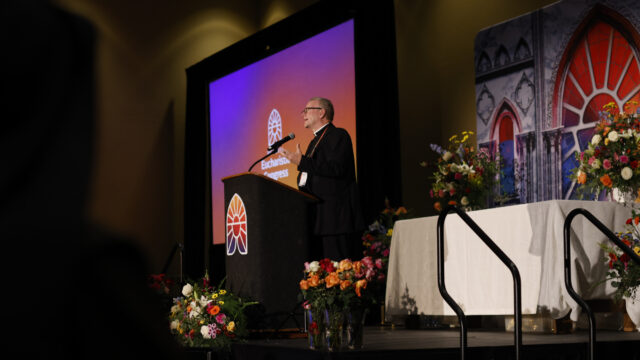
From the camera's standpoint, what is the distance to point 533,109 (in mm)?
6504

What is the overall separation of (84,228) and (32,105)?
55 millimetres

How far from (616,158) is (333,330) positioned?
79.6 inches

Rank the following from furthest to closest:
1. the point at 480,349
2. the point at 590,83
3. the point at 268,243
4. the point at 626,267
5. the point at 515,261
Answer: the point at 590,83 → the point at 268,243 → the point at 515,261 → the point at 626,267 → the point at 480,349

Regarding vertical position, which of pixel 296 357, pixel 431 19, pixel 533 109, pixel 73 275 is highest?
pixel 431 19

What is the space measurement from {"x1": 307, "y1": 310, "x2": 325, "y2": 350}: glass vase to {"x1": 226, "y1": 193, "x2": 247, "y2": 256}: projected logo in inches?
51.1

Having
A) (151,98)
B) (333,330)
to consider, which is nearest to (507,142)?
(333,330)

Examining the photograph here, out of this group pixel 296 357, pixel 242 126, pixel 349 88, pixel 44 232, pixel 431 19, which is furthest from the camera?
pixel 242 126

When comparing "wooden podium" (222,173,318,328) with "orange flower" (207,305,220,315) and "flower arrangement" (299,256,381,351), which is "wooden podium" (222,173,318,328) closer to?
"orange flower" (207,305,220,315)

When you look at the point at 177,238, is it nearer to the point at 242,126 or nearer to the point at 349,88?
the point at 242,126

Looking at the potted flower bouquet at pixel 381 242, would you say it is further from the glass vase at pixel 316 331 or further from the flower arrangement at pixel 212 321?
the glass vase at pixel 316 331

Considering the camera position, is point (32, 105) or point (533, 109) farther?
point (533, 109)

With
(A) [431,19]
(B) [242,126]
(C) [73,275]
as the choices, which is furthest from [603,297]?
(B) [242,126]

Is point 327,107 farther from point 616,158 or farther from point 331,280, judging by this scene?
point 331,280

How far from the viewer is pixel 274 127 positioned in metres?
8.90
